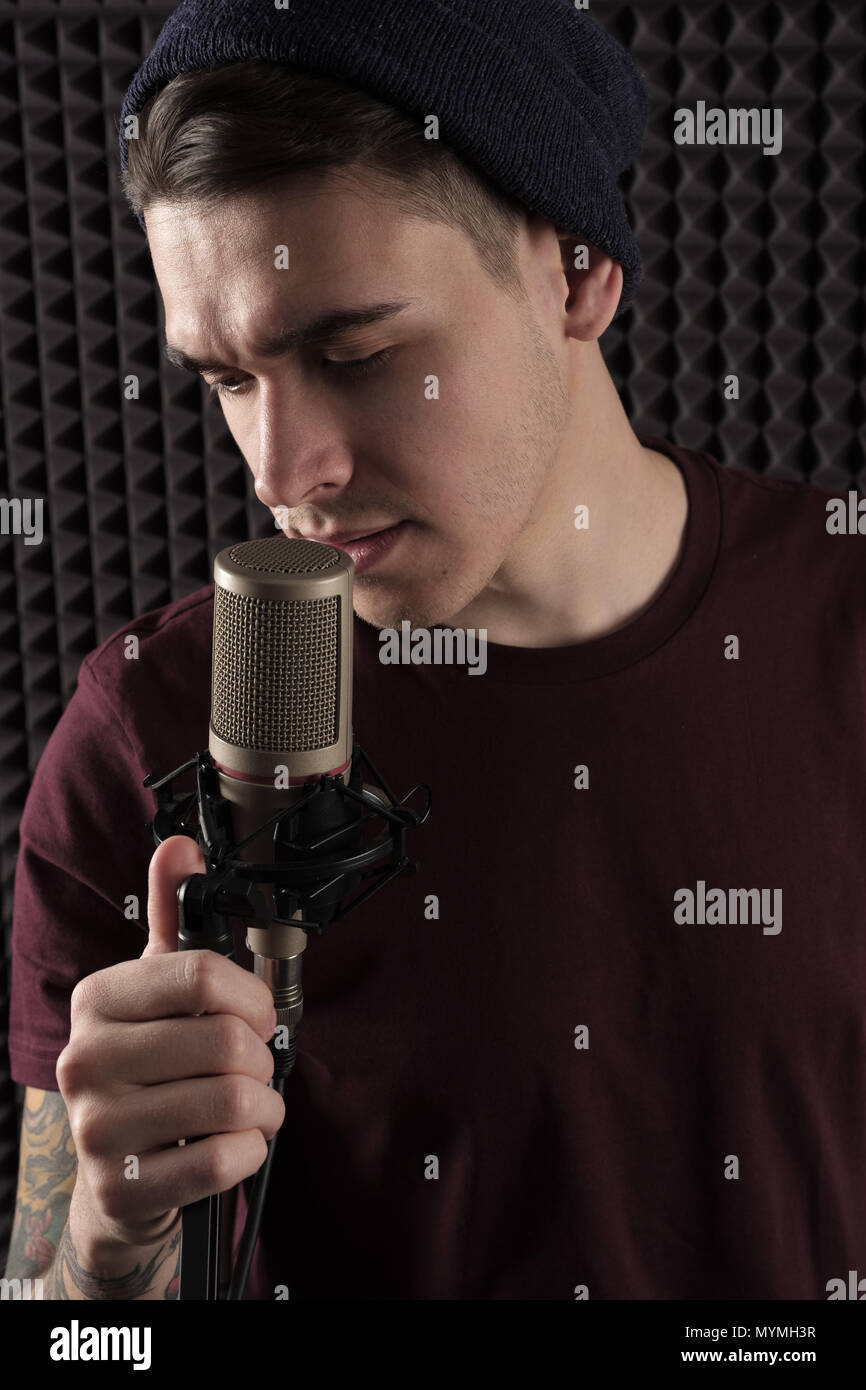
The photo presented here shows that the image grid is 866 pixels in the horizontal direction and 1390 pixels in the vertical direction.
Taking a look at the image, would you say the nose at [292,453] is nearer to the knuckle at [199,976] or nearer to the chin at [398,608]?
the chin at [398,608]

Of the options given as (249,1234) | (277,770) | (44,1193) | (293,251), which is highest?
(293,251)

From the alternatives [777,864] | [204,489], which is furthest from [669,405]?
[777,864]

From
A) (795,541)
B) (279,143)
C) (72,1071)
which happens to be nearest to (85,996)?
(72,1071)

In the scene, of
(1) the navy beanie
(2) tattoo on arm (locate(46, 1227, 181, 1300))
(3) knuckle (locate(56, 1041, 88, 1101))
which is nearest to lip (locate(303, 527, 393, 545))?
(1) the navy beanie

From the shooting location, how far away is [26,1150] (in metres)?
0.91

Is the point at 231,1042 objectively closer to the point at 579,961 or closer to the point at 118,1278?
the point at 118,1278

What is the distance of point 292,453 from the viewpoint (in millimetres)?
713

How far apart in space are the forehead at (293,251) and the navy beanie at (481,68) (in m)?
0.06

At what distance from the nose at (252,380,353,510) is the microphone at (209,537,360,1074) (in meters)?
0.17

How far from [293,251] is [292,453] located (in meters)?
0.11

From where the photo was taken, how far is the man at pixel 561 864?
32.0 inches

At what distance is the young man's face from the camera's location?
0.69m

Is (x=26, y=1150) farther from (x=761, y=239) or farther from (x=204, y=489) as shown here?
(x=761, y=239)

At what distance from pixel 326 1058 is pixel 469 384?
18.6 inches
